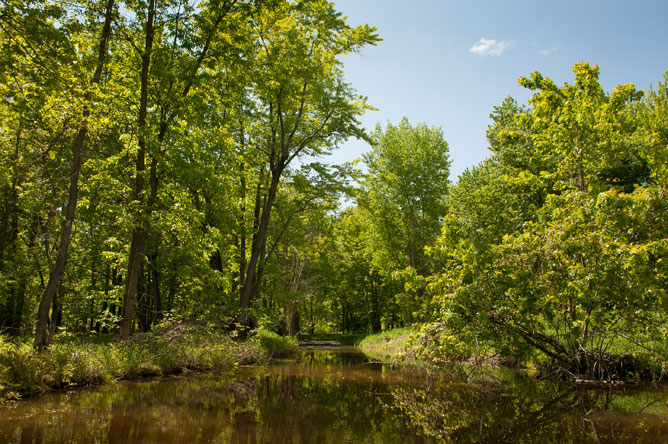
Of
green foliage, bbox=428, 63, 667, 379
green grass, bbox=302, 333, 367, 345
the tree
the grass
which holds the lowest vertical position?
green grass, bbox=302, 333, 367, 345

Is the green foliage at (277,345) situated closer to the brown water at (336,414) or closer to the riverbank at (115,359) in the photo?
the riverbank at (115,359)

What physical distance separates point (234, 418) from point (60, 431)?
7.34 feet

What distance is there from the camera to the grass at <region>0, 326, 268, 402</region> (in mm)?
6773

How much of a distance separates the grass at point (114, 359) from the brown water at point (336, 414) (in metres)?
0.43

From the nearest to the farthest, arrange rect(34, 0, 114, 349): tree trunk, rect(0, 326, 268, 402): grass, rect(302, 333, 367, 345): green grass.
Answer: rect(0, 326, 268, 402): grass → rect(34, 0, 114, 349): tree trunk → rect(302, 333, 367, 345): green grass

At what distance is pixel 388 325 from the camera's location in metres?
44.8

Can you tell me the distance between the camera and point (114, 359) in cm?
880

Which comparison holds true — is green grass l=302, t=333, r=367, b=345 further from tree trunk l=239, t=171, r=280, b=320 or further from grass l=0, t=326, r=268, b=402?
grass l=0, t=326, r=268, b=402

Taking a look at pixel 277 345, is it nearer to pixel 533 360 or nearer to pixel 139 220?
pixel 139 220

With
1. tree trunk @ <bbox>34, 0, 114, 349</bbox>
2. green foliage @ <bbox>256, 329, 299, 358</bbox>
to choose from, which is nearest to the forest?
tree trunk @ <bbox>34, 0, 114, 349</bbox>

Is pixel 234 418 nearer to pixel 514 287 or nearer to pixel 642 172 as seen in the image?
pixel 514 287

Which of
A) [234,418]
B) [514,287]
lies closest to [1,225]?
[234,418]

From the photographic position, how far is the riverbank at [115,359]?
678 cm

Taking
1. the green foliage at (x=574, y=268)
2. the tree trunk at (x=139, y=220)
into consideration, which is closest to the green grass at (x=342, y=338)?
the tree trunk at (x=139, y=220)
